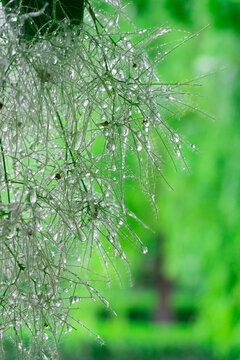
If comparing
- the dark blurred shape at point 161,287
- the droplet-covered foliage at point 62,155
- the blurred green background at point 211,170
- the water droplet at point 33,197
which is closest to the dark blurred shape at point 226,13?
the blurred green background at point 211,170

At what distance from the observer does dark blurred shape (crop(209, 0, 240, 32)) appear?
2.52m

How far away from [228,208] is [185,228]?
435 millimetres

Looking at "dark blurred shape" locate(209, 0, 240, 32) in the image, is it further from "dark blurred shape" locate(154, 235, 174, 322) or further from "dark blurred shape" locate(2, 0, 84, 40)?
"dark blurred shape" locate(154, 235, 174, 322)

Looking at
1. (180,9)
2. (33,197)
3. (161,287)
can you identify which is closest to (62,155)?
(33,197)

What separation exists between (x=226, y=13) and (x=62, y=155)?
2.12 meters

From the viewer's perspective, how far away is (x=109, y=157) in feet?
1.82

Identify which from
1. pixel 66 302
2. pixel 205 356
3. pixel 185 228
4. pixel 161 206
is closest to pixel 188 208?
pixel 185 228

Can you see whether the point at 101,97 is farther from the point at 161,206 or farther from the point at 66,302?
the point at 161,206

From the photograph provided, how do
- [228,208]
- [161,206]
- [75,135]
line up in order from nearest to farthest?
[75,135], [228,208], [161,206]

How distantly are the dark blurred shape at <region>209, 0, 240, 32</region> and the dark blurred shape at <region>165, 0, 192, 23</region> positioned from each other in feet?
0.30

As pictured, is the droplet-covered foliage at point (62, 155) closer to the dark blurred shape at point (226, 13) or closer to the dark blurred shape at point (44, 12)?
the dark blurred shape at point (44, 12)

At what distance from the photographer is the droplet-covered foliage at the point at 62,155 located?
1.77 ft

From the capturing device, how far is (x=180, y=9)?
8.29ft

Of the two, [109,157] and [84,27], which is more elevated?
[84,27]
